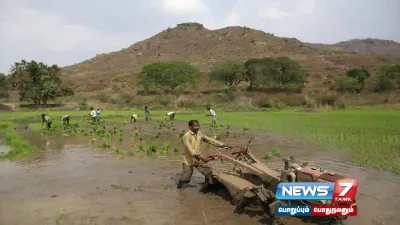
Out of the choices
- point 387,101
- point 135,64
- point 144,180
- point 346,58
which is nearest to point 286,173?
point 144,180

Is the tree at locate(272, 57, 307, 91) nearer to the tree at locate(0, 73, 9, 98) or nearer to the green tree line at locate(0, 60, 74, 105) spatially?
the green tree line at locate(0, 60, 74, 105)

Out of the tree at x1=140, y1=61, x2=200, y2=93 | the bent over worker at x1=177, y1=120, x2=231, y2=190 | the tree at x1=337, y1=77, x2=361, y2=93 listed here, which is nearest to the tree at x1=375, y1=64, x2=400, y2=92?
the tree at x1=337, y1=77, x2=361, y2=93

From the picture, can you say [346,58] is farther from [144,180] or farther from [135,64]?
[144,180]

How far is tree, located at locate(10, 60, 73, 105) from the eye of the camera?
156ft

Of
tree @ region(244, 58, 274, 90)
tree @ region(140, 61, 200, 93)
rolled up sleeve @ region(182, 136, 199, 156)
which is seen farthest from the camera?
tree @ region(244, 58, 274, 90)

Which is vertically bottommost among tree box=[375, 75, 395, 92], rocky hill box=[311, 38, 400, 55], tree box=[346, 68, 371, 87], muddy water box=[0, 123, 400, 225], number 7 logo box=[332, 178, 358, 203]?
muddy water box=[0, 123, 400, 225]

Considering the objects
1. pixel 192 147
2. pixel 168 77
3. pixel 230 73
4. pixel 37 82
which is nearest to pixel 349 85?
pixel 230 73

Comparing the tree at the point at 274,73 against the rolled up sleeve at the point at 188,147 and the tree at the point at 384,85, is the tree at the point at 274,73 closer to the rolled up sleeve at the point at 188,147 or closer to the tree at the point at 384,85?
the tree at the point at 384,85

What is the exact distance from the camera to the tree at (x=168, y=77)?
209ft

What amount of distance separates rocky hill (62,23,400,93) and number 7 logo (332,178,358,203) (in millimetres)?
67361

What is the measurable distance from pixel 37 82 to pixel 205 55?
62.8m

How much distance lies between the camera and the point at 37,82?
49750 millimetres

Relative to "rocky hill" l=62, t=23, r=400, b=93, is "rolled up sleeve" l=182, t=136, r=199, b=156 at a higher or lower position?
lower

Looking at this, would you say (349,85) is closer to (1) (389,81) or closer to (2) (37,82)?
(1) (389,81)
